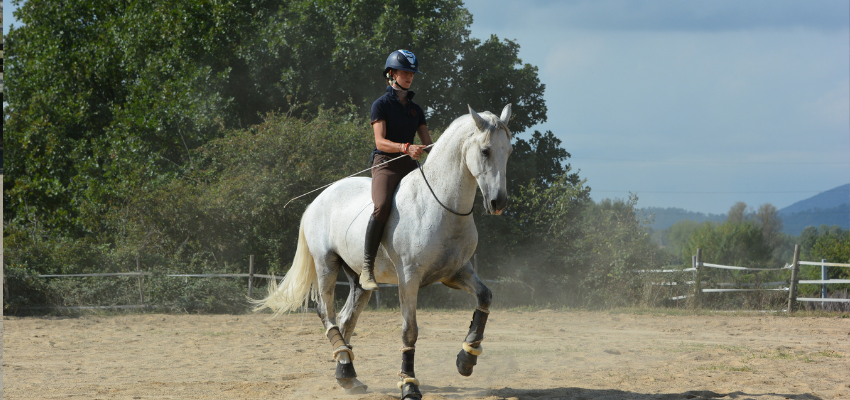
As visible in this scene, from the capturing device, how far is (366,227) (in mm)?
5125

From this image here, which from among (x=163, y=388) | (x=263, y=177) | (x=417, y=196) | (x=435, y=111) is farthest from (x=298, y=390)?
(x=435, y=111)

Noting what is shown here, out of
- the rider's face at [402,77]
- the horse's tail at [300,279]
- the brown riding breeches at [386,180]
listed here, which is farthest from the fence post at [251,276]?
the rider's face at [402,77]

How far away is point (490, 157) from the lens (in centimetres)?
441

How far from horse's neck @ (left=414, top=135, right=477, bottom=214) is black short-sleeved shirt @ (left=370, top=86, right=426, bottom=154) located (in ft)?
1.60

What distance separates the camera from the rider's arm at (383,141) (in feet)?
16.1

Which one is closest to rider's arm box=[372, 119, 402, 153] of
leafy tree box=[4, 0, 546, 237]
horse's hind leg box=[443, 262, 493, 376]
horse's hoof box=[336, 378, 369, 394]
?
horse's hind leg box=[443, 262, 493, 376]

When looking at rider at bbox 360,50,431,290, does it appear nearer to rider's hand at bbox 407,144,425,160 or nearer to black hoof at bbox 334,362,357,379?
rider's hand at bbox 407,144,425,160

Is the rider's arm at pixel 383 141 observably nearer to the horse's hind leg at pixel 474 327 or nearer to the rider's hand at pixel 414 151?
the rider's hand at pixel 414 151

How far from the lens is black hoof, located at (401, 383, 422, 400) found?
4.78 meters

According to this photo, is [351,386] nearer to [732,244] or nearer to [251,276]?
[251,276]

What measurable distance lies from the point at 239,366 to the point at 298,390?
6.08 ft

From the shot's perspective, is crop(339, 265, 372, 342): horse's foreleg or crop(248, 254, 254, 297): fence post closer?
crop(339, 265, 372, 342): horse's foreleg

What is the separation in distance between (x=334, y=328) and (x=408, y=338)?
0.94 metres

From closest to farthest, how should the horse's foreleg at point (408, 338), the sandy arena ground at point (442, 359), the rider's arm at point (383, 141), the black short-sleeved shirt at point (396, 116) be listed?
the horse's foreleg at point (408, 338) < the rider's arm at point (383, 141) < the black short-sleeved shirt at point (396, 116) < the sandy arena ground at point (442, 359)
